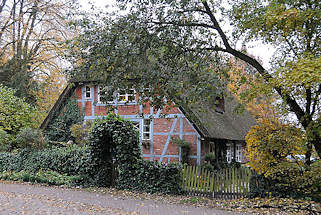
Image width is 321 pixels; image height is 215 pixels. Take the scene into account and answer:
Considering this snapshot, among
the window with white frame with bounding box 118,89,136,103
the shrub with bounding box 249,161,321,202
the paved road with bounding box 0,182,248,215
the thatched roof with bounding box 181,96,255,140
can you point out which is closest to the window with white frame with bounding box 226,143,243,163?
the thatched roof with bounding box 181,96,255,140

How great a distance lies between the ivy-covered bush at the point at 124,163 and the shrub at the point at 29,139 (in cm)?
456

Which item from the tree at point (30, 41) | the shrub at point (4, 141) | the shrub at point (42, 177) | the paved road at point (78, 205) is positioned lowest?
the paved road at point (78, 205)

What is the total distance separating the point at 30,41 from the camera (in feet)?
89.1

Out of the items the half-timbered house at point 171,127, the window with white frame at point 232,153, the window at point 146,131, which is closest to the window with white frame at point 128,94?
the half-timbered house at point 171,127

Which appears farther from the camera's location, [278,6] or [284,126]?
[284,126]

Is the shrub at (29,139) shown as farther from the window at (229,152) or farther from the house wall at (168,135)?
the window at (229,152)

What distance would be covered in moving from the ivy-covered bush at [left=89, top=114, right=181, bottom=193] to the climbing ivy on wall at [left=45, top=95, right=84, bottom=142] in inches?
320

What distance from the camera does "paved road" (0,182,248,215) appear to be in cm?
919

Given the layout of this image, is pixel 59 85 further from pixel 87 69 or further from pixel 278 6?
pixel 278 6

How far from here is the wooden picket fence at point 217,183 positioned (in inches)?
492

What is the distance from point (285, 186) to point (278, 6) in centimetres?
606

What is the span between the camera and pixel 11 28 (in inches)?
1030

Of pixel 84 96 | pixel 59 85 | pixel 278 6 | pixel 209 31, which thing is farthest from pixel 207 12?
pixel 59 85

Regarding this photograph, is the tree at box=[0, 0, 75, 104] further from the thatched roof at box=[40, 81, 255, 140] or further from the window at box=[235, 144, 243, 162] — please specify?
the window at box=[235, 144, 243, 162]
